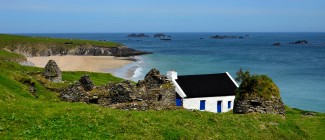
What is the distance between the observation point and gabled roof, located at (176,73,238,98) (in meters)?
51.5

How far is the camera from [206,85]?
2109 inches

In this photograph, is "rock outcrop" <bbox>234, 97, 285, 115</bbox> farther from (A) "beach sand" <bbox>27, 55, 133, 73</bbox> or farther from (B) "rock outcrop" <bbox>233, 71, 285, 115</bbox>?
(A) "beach sand" <bbox>27, 55, 133, 73</bbox>

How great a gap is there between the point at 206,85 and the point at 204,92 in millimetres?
2054

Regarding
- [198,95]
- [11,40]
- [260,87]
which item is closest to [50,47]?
[11,40]

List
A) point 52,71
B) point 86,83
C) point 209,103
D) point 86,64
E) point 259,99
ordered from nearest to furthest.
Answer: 1. point 86,83
2. point 259,99
3. point 52,71
4. point 209,103
5. point 86,64

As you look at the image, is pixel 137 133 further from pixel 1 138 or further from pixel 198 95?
pixel 198 95

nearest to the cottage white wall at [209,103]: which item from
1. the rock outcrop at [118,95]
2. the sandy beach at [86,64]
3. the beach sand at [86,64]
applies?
the rock outcrop at [118,95]

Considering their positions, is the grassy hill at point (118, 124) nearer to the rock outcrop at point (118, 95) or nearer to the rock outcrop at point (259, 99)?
the rock outcrop at point (118, 95)

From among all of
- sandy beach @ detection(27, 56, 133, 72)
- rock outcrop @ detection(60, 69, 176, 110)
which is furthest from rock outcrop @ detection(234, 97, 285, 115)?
sandy beach @ detection(27, 56, 133, 72)

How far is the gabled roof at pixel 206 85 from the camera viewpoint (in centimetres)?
5147

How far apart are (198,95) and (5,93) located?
→ 31.0 meters

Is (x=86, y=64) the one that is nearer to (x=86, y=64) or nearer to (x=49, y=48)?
(x=86, y=64)

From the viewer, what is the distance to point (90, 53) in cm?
19262

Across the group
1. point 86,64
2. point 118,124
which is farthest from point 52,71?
point 86,64
